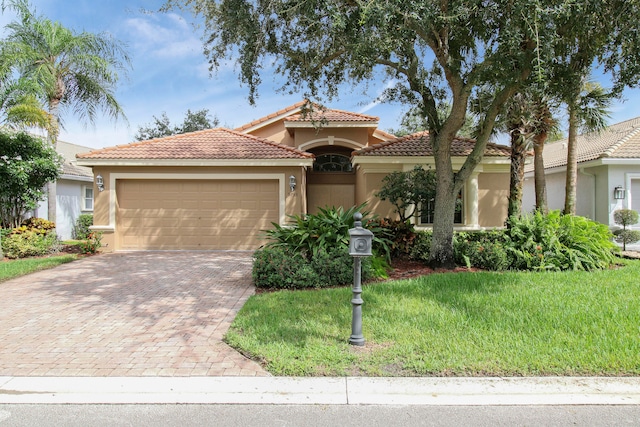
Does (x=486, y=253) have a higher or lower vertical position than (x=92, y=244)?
higher

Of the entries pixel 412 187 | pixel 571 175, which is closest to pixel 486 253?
pixel 412 187

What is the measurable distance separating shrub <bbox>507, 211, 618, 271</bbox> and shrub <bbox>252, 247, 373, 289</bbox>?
3.78 m

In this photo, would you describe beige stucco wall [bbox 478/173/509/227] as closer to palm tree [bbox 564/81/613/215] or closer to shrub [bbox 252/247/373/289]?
palm tree [bbox 564/81/613/215]

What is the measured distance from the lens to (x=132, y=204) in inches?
520

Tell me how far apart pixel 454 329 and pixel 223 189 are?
1003 centimetres

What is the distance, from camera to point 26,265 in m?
9.93

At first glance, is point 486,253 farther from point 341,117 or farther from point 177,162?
point 177,162

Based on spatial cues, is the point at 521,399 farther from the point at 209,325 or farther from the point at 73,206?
the point at 73,206

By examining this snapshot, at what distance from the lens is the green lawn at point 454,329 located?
3996 millimetres

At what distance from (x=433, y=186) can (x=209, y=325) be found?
24.0ft

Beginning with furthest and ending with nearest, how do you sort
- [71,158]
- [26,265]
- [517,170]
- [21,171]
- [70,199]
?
1. [71,158]
2. [70,199]
3. [21,171]
4. [517,170]
5. [26,265]

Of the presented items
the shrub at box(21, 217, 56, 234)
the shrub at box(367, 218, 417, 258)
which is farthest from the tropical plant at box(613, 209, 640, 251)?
the shrub at box(21, 217, 56, 234)

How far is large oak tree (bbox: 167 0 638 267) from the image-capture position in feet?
21.6

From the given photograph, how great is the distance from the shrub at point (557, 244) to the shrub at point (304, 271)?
378 cm
